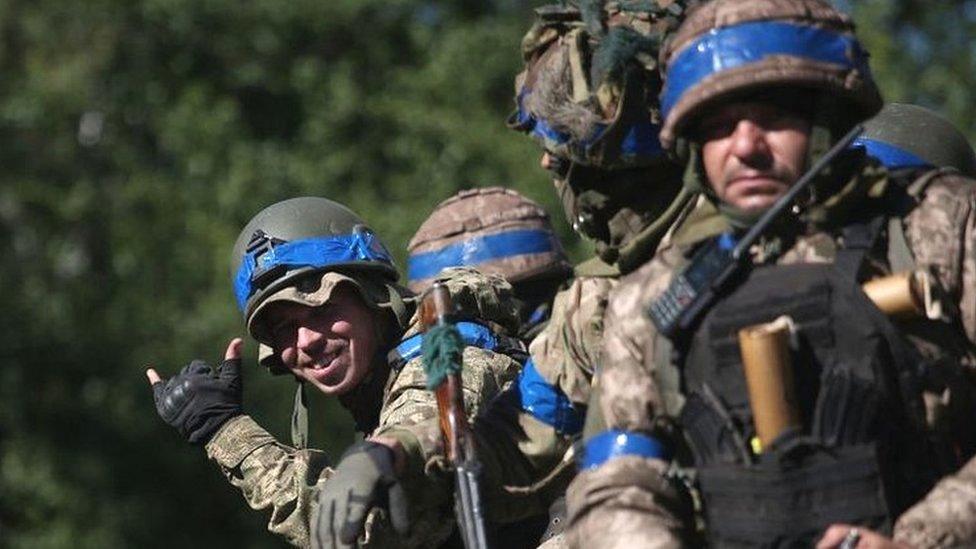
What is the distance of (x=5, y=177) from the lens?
89.1 feet

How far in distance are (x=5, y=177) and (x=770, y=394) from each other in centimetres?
2172

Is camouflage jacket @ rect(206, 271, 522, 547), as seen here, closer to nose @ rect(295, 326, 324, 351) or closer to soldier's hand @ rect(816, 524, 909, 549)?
nose @ rect(295, 326, 324, 351)

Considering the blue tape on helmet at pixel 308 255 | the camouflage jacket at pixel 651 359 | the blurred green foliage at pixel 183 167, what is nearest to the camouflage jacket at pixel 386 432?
the blue tape on helmet at pixel 308 255

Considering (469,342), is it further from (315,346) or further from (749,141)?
(749,141)

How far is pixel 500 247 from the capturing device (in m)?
10.4

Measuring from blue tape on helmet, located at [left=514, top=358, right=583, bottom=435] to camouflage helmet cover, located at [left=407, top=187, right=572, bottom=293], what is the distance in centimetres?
297

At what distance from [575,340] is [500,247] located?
3130 mm

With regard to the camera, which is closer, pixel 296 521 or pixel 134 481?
pixel 296 521

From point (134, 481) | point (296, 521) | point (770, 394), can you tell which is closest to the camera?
point (770, 394)

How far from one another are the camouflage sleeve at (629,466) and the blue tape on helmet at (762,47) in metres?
0.49

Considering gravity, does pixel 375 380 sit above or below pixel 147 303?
below

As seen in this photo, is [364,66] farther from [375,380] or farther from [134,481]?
[375,380]

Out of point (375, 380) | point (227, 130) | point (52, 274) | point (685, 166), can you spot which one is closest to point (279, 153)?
point (227, 130)

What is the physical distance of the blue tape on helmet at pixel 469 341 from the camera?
28.1 ft
